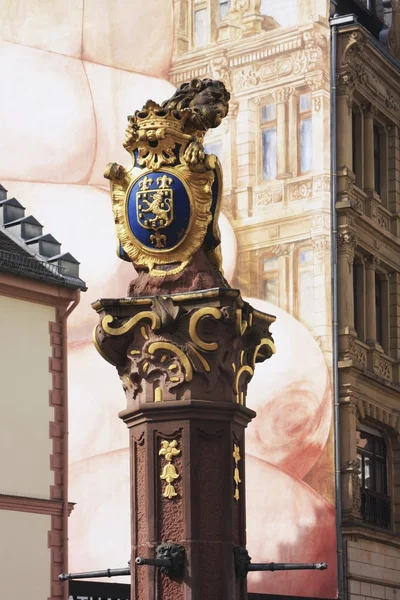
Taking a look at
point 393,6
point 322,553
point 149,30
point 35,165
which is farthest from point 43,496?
point 393,6

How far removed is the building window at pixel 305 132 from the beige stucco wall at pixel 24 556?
540 inches

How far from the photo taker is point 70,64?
48406 mm

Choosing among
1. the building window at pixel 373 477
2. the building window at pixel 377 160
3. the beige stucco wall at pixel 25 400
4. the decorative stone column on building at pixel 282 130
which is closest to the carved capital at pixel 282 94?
the decorative stone column on building at pixel 282 130

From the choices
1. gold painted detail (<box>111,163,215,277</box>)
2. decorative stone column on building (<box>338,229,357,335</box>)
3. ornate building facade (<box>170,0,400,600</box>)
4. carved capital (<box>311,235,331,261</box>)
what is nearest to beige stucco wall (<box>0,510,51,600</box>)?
ornate building facade (<box>170,0,400,600</box>)

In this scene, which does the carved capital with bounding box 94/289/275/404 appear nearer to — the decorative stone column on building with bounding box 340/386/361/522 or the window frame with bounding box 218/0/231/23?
the decorative stone column on building with bounding box 340/386/361/522

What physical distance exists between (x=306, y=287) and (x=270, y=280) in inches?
46.3

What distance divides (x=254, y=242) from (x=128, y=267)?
10.7 feet

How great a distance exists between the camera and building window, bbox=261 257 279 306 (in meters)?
46.7

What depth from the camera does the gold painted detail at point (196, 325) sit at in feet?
44.1

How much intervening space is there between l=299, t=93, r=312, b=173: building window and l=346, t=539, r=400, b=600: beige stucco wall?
947 cm

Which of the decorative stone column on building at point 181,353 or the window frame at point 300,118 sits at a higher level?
the window frame at point 300,118

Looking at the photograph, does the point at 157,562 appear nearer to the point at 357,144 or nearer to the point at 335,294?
the point at 335,294

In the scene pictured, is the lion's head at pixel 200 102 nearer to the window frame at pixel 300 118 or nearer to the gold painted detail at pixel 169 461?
the gold painted detail at pixel 169 461

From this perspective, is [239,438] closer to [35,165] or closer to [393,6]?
[35,165]
